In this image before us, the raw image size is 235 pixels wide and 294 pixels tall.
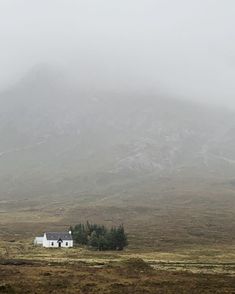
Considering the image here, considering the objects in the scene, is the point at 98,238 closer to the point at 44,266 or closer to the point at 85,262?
the point at 85,262

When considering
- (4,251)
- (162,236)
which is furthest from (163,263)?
(162,236)

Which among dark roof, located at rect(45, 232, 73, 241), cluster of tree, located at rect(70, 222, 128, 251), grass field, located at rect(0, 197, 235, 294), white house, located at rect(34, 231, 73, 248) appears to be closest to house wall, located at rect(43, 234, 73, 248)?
white house, located at rect(34, 231, 73, 248)

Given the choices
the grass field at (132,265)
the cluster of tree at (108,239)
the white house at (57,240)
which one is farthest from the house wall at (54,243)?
the cluster of tree at (108,239)

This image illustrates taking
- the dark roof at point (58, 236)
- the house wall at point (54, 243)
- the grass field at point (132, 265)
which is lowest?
the grass field at point (132, 265)

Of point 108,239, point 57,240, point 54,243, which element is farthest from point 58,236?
point 108,239

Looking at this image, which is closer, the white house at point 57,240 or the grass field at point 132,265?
the grass field at point 132,265

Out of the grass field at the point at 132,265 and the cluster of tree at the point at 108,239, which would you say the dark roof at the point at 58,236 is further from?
the cluster of tree at the point at 108,239

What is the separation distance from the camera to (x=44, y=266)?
84.9m

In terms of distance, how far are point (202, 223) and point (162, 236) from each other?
40361 mm

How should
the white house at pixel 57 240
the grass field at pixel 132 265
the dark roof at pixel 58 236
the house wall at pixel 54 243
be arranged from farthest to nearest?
the dark roof at pixel 58 236, the white house at pixel 57 240, the house wall at pixel 54 243, the grass field at pixel 132 265

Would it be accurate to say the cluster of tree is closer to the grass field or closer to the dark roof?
the grass field

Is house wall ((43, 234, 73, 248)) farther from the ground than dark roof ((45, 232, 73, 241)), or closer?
closer

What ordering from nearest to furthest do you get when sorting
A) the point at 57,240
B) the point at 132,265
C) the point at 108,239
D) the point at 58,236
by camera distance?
the point at 132,265 < the point at 108,239 < the point at 57,240 < the point at 58,236

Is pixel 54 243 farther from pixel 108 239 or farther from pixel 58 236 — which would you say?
pixel 108 239
